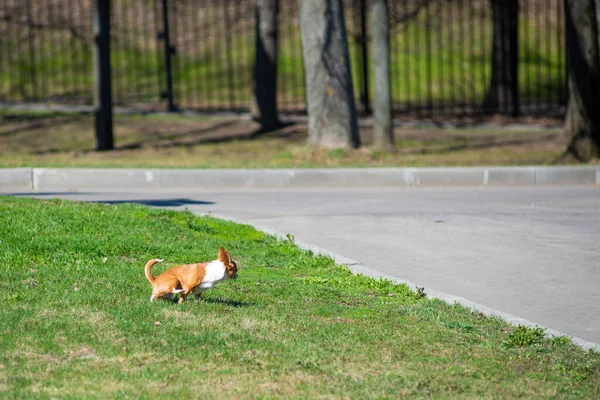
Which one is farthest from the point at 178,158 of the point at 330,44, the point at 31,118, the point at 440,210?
the point at 440,210

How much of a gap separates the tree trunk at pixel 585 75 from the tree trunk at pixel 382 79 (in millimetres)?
3037

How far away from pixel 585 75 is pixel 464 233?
6.67m

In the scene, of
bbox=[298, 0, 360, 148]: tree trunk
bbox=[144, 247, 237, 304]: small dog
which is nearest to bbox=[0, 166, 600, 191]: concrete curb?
bbox=[298, 0, 360, 148]: tree trunk

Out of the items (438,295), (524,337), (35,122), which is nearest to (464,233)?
(438,295)

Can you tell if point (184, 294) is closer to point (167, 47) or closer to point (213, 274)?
point (213, 274)

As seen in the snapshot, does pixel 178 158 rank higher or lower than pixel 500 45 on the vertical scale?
lower

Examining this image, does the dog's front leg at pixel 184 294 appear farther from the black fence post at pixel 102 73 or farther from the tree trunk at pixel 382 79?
Answer: the black fence post at pixel 102 73

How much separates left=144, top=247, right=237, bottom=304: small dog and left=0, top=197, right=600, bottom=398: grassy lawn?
95 mm

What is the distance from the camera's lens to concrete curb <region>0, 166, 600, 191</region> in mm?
12852

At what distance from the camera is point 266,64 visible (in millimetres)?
17781

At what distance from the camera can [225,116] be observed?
1934cm

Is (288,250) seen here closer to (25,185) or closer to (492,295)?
(492,295)

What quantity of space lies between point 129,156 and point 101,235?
8.09 m

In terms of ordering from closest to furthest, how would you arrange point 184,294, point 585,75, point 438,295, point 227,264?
point 227,264 < point 184,294 < point 438,295 < point 585,75
